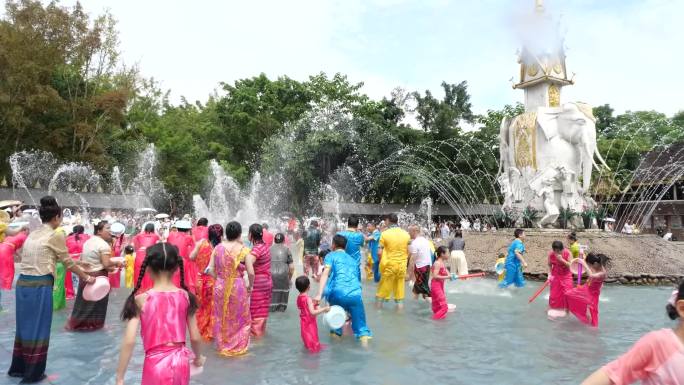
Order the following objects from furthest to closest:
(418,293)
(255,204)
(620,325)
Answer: (255,204) < (418,293) < (620,325)

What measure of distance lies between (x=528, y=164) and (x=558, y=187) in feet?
4.36

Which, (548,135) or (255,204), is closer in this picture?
(548,135)

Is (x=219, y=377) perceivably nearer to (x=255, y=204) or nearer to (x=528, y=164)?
(x=528, y=164)

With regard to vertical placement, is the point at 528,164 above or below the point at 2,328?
above

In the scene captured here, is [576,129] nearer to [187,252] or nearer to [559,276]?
[559,276]

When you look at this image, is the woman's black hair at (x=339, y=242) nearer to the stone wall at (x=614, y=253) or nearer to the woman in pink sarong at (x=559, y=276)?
the woman in pink sarong at (x=559, y=276)

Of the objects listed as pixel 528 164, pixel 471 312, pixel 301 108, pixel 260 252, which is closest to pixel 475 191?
pixel 301 108

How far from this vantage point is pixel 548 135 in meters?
17.8

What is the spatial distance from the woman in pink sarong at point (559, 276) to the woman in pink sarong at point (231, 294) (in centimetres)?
534

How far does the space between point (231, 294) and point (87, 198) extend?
32.7 metres

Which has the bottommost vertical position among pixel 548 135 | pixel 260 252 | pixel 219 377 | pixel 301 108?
pixel 219 377

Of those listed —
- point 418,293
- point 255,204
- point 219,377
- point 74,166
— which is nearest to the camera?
point 219,377

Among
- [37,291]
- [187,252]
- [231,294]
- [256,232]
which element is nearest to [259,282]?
[256,232]

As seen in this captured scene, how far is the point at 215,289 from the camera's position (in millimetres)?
6105
